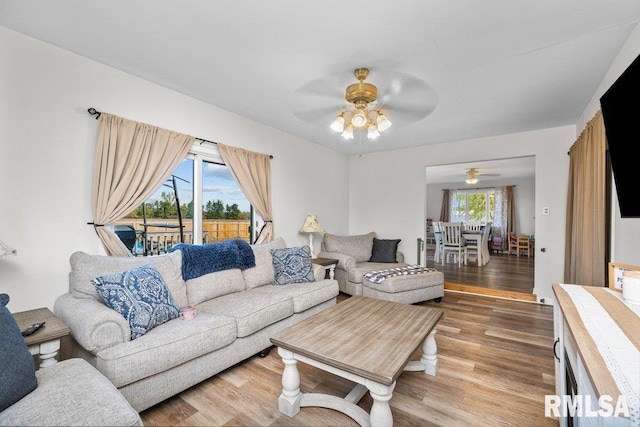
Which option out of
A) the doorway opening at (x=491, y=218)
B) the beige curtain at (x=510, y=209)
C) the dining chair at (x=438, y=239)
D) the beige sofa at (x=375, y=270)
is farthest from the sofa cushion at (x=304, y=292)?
the beige curtain at (x=510, y=209)

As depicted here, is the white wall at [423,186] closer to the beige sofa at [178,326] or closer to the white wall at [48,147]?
the beige sofa at [178,326]

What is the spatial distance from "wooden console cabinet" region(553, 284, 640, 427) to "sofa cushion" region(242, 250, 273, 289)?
2.42 metres

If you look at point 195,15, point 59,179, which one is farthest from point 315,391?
point 195,15

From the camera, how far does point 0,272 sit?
1.86 metres

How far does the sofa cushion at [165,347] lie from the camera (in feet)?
5.05

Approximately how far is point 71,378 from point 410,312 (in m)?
2.09

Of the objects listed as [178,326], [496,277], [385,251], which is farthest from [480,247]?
[178,326]

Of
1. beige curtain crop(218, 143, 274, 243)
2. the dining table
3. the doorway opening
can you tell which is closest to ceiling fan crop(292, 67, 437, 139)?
beige curtain crop(218, 143, 274, 243)

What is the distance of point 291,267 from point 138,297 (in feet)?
5.08

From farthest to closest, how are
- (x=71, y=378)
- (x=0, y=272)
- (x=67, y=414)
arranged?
(x=0, y=272) < (x=71, y=378) < (x=67, y=414)

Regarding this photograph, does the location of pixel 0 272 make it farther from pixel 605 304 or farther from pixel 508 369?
pixel 508 369

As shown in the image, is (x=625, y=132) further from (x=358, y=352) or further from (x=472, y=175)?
(x=472, y=175)

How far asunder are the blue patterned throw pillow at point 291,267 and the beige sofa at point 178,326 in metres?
0.18

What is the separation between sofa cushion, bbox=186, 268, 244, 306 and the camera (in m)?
2.45
